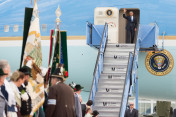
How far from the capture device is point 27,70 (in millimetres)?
7285

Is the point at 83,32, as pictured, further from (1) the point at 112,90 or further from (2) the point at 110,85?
(1) the point at 112,90

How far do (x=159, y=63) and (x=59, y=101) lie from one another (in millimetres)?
10359

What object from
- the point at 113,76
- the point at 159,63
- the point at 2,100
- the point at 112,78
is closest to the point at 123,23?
the point at 159,63

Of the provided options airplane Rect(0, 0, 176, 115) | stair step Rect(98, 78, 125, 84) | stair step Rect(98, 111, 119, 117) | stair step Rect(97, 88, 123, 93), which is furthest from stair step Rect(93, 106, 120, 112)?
airplane Rect(0, 0, 176, 115)

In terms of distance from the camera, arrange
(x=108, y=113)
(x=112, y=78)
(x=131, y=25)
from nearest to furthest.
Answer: (x=108, y=113), (x=112, y=78), (x=131, y=25)

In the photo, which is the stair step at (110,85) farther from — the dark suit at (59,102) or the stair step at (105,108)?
the dark suit at (59,102)

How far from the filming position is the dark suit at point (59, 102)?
27.3 feet

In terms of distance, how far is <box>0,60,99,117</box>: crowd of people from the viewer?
255 inches

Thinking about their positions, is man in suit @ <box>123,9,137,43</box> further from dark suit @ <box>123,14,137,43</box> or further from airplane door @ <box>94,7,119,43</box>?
airplane door @ <box>94,7,119,43</box>

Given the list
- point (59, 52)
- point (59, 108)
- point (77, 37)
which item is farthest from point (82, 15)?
point (59, 108)

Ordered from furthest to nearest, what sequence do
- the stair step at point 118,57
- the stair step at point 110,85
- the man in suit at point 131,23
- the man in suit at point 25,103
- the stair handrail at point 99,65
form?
the man in suit at point 131,23 < the stair step at point 118,57 < the stair step at point 110,85 < the stair handrail at point 99,65 < the man in suit at point 25,103

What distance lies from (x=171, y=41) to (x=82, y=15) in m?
3.96

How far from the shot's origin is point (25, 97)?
7191 millimetres

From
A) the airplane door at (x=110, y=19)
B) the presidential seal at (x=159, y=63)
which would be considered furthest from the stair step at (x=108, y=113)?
the airplane door at (x=110, y=19)
